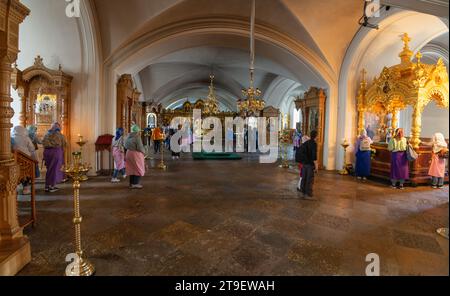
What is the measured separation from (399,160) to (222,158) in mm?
7572

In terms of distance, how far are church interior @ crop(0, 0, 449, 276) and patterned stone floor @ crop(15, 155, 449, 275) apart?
0.09 feet

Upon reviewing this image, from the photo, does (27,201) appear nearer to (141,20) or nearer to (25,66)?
(25,66)

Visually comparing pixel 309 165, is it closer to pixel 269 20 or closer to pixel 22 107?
pixel 269 20

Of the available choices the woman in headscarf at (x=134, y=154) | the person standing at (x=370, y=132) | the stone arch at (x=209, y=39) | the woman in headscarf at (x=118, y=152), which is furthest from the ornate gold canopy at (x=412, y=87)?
the woman in headscarf at (x=118, y=152)

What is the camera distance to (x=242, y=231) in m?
3.53

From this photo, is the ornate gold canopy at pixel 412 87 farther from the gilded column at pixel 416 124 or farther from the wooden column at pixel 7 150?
the wooden column at pixel 7 150

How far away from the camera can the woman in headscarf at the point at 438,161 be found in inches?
251

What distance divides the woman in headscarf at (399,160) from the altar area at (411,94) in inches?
20.2

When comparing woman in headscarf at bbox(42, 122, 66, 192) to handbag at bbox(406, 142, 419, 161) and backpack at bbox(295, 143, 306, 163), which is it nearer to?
backpack at bbox(295, 143, 306, 163)

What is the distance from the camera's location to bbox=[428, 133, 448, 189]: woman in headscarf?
251 inches

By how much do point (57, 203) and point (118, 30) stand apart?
5.37 m

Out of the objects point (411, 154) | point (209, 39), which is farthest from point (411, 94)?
point (209, 39)

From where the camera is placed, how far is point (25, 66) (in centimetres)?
698

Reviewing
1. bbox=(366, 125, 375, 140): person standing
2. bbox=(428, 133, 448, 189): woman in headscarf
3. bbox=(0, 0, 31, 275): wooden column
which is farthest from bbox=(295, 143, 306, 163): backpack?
bbox=(366, 125, 375, 140): person standing
